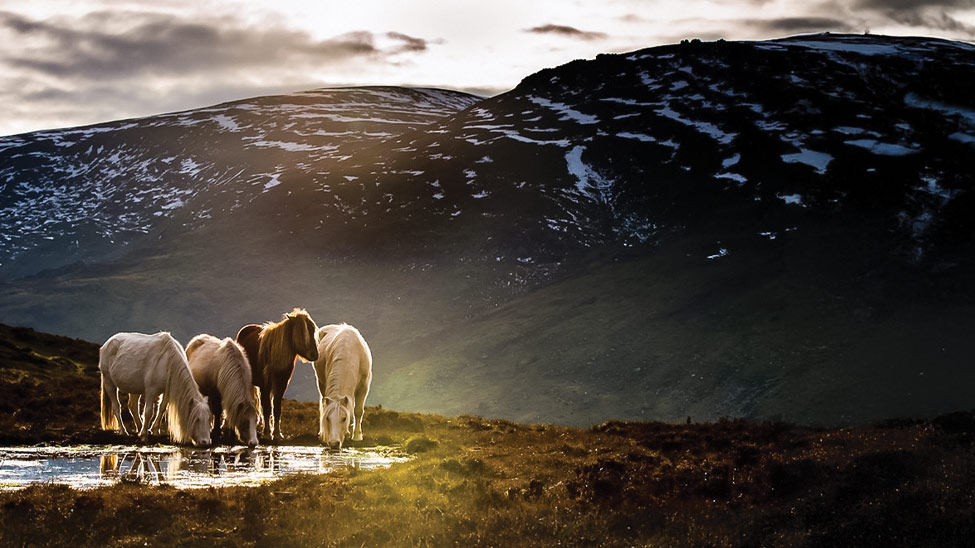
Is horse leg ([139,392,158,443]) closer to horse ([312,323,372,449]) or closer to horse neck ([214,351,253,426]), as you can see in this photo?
horse neck ([214,351,253,426])

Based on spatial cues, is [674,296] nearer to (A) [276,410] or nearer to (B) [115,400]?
(A) [276,410]

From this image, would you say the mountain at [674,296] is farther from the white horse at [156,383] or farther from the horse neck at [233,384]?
the white horse at [156,383]

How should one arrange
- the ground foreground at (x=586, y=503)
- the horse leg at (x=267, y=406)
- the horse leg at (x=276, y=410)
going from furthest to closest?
the horse leg at (x=267, y=406) → the horse leg at (x=276, y=410) → the ground foreground at (x=586, y=503)

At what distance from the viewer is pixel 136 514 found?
512 inches

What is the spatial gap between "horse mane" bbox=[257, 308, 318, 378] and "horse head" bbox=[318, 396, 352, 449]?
215cm

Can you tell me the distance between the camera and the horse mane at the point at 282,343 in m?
25.3

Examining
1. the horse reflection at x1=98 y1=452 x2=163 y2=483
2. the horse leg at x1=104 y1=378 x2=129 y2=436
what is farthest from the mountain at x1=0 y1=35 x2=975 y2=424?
the horse reflection at x1=98 y1=452 x2=163 y2=483

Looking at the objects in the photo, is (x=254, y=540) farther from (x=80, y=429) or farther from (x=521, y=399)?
(x=521, y=399)

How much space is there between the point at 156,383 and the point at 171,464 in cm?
521

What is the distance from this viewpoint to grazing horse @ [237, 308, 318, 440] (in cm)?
2511

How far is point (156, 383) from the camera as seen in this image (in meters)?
23.5

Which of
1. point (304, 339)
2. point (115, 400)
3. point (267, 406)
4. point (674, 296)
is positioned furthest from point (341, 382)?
point (674, 296)

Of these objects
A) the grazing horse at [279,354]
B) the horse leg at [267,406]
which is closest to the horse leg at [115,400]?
the grazing horse at [279,354]

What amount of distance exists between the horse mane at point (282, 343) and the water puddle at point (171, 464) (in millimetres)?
2847
